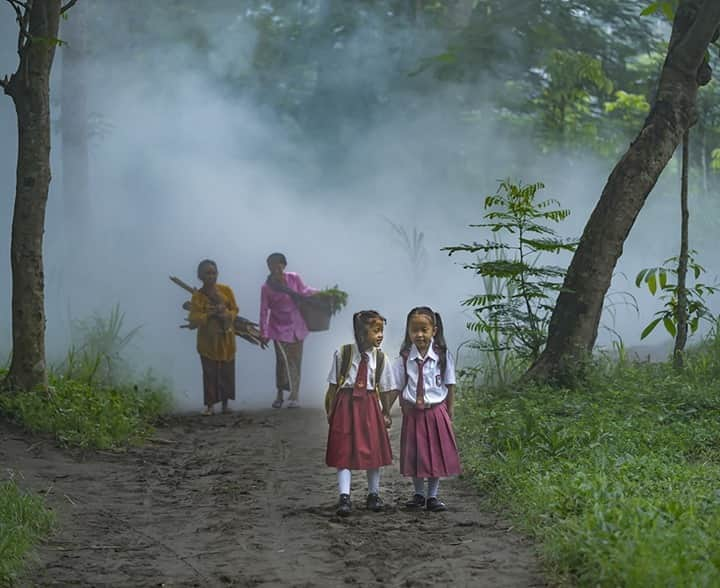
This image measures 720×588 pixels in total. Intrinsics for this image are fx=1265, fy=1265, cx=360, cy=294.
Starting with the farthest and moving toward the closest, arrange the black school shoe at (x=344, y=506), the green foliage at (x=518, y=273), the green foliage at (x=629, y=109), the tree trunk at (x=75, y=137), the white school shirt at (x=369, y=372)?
the green foliage at (x=629, y=109), the tree trunk at (x=75, y=137), the green foliage at (x=518, y=273), the white school shirt at (x=369, y=372), the black school shoe at (x=344, y=506)

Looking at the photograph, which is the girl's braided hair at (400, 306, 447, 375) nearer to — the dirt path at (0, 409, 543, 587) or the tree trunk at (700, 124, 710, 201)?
the dirt path at (0, 409, 543, 587)

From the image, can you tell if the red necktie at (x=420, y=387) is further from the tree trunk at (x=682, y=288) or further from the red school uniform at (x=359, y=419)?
the tree trunk at (x=682, y=288)

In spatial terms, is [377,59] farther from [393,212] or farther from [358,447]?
[358,447]

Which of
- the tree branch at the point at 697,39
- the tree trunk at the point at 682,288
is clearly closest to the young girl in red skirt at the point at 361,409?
the tree branch at the point at 697,39

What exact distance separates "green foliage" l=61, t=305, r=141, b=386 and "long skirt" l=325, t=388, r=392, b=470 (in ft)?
17.4

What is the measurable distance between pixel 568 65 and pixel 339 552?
58.6ft

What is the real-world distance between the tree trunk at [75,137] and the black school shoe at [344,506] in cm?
1422

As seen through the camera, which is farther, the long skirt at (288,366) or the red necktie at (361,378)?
the long skirt at (288,366)

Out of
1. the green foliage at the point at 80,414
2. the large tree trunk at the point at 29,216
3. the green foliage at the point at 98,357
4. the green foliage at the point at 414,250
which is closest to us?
the green foliage at the point at 80,414

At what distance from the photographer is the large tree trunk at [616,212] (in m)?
12.3

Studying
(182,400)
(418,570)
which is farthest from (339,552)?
(182,400)

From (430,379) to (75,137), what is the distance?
Result: 1442 centimetres

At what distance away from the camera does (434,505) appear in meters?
8.34

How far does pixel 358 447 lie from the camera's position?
329 inches
